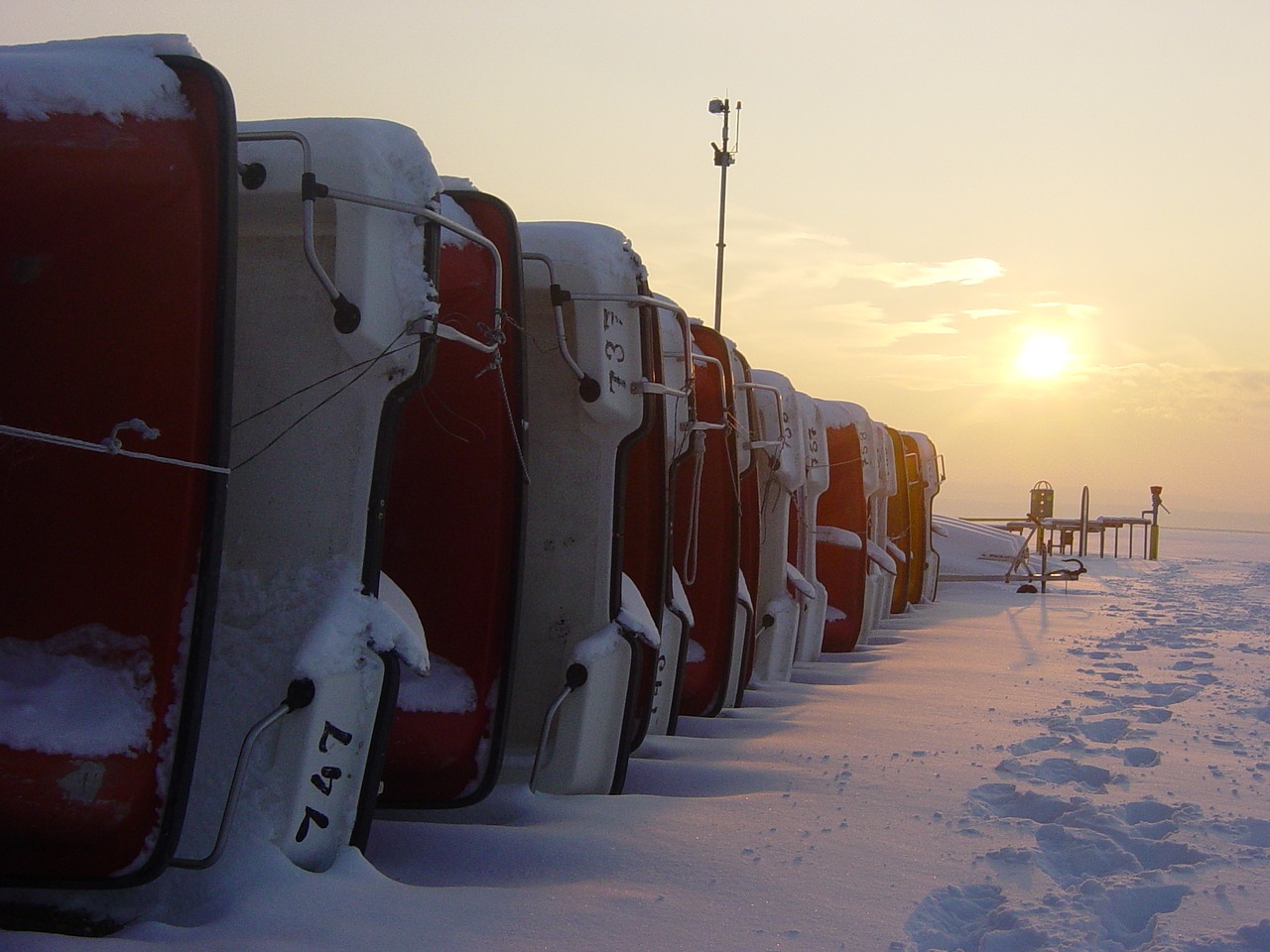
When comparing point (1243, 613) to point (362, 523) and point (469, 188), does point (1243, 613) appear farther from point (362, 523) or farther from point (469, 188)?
point (362, 523)

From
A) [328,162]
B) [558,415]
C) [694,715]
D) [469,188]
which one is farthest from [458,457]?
[694,715]

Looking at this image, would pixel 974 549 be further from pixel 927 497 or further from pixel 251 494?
pixel 251 494

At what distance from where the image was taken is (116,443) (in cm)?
229

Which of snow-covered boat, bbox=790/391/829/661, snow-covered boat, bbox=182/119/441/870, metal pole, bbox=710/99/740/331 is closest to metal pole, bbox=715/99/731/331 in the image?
metal pole, bbox=710/99/740/331

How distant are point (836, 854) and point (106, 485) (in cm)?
188

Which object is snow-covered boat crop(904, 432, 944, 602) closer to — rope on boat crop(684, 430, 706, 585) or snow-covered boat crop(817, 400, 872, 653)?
snow-covered boat crop(817, 400, 872, 653)

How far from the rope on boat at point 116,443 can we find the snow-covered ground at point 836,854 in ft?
2.55

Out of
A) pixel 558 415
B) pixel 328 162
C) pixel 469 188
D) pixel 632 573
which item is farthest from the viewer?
pixel 632 573

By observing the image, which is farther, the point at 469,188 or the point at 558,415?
the point at 558,415

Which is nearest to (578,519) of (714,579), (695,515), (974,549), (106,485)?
(695,515)

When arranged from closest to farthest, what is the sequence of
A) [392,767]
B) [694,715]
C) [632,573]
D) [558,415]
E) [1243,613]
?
[392,767], [558,415], [632,573], [694,715], [1243,613]

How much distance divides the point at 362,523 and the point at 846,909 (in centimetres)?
131

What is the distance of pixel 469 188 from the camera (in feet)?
12.1

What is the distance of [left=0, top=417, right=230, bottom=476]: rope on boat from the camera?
88.0 inches
